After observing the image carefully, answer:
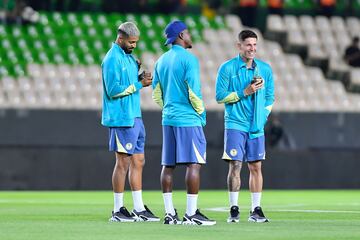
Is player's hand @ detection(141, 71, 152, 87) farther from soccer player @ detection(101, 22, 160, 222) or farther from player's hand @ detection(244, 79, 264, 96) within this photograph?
player's hand @ detection(244, 79, 264, 96)

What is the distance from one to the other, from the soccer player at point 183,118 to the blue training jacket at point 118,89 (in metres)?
0.66

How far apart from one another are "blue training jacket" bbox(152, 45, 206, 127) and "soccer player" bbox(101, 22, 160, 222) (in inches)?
26.4

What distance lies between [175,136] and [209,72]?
55.4ft

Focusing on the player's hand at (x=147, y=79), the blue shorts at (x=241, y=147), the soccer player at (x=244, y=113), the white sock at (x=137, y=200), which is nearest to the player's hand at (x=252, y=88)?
the soccer player at (x=244, y=113)

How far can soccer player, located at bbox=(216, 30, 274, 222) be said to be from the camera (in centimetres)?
1433

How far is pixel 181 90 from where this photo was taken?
1366 centimetres

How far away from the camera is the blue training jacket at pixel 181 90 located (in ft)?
44.4

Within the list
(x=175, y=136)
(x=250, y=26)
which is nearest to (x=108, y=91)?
(x=175, y=136)

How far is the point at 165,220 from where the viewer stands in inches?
544

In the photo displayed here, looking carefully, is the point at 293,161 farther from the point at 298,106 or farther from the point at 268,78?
the point at 268,78

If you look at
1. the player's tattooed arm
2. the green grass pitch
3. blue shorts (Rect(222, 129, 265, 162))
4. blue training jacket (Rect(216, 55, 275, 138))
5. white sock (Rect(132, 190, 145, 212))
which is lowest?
the green grass pitch

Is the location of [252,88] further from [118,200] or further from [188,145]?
[118,200]

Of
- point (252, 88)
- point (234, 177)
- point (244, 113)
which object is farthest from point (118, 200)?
point (252, 88)

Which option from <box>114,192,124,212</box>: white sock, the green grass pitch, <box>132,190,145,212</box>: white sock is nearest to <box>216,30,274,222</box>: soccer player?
the green grass pitch
